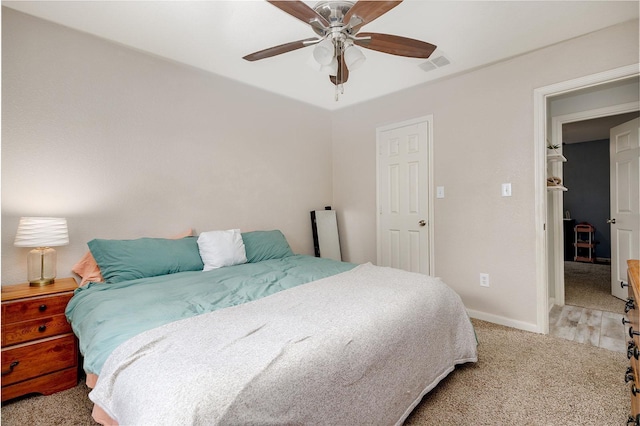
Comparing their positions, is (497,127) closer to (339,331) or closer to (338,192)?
(338,192)

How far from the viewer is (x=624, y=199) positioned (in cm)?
347

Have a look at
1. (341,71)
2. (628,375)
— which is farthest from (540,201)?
(341,71)

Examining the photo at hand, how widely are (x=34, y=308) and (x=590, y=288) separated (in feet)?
18.9

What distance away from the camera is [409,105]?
11.4 feet

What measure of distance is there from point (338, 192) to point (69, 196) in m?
2.95

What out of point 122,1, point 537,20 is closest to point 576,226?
point 537,20

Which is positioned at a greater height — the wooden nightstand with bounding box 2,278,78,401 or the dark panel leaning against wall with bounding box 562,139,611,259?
the dark panel leaning against wall with bounding box 562,139,611,259

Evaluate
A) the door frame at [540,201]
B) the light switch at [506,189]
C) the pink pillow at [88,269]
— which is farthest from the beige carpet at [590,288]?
the pink pillow at [88,269]

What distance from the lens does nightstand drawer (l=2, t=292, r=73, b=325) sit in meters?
1.73

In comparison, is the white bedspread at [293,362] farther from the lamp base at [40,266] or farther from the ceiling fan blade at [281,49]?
the ceiling fan blade at [281,49]

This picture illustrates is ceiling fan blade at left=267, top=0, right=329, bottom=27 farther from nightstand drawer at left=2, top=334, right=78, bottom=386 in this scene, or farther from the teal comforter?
nightstand drawer at left=2, top=334, right=78, bottom=386

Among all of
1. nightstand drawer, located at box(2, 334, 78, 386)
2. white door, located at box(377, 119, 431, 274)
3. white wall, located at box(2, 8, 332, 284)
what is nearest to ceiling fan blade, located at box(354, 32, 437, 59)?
white door, located at box(377, 119, 431, 274)

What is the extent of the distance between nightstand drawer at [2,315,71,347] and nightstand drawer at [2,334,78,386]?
3 centimetres

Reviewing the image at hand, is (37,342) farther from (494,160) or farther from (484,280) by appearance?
(494,160)
